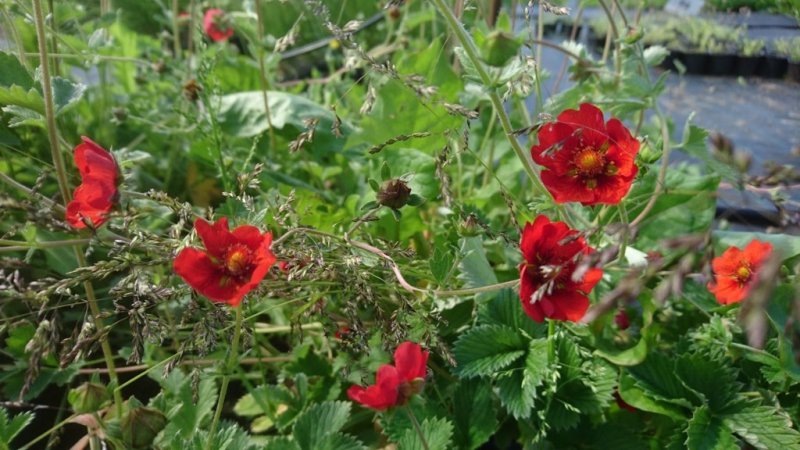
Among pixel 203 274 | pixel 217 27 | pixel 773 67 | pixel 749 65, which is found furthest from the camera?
pixel 749 65

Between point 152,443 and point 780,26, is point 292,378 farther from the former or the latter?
point 780,26

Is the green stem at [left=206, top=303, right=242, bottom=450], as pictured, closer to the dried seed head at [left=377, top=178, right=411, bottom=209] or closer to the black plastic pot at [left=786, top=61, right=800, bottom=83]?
the dried seed head at [left=377, top=178, right=411, bottom=209]

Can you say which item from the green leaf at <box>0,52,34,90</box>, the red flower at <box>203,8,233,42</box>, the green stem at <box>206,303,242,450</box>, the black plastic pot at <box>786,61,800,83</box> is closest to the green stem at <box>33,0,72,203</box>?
the green leaf at <box>0,52,34,90</box>

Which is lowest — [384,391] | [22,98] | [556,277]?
[384,391]

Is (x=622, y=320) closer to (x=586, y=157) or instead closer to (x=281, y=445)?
(x=586, y=157)

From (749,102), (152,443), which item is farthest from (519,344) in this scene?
(749,102)

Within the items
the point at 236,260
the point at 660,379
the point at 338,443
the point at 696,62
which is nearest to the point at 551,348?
the point at 660,379
